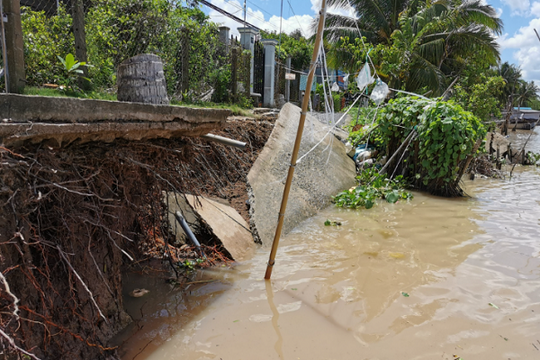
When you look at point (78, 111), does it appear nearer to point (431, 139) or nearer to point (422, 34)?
point (431, 139)

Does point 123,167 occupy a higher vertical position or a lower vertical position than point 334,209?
higher

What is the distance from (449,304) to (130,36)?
20.1ft

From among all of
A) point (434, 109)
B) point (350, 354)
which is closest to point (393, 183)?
point (434, 109)

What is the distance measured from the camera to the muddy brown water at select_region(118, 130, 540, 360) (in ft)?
6.98

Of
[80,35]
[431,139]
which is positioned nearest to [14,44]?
[80,35]

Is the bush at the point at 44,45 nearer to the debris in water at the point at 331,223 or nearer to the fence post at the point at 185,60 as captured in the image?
the fence post at the point at 185,60

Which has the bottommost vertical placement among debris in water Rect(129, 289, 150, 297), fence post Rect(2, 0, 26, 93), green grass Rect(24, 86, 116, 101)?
debris in water Rect(129, 289, 150, 297)

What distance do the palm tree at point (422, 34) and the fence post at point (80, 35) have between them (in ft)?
29.5

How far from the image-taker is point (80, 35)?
4711 mm

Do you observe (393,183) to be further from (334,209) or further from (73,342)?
(73,342)

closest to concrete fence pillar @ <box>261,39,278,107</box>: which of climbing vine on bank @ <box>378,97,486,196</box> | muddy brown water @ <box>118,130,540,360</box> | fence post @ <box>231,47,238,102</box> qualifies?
fence post @ <box>231,47,238,102</box>

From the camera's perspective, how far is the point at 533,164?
11.5 meters

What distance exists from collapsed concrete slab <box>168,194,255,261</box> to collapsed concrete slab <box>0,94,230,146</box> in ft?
3.40

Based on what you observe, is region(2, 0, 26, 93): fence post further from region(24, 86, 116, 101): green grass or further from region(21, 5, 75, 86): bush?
region(21, 5, 75, 86): bush
